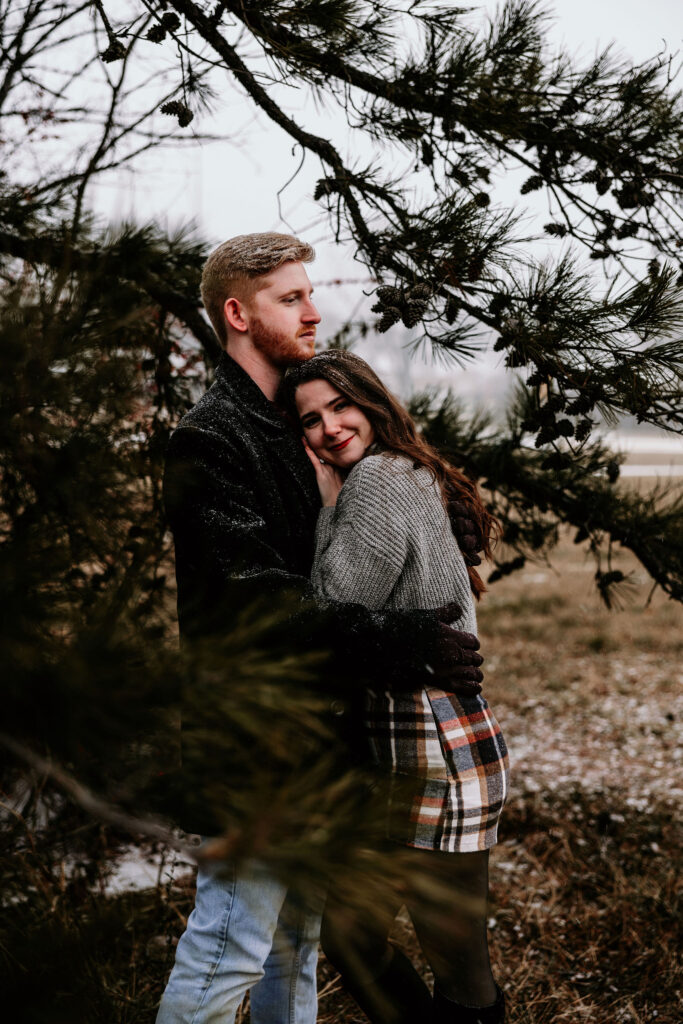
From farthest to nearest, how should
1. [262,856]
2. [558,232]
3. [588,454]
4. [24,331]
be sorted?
[588,454]
[558,232]
[24,331]
[262,856]

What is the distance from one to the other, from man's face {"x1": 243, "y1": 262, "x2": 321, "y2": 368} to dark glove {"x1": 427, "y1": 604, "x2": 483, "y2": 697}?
75 cm

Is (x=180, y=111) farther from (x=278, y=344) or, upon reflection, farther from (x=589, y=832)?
(x=589, y=832)

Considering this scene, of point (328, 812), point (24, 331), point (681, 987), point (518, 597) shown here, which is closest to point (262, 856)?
point (328, 812)

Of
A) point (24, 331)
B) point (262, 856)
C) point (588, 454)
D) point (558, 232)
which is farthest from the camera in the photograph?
point (588, 454)

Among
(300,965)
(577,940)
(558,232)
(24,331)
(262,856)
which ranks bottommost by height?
(577,940)

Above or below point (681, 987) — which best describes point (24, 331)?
above

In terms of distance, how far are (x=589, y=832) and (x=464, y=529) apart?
7.43ft

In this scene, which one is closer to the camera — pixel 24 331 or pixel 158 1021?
pixel 24 331

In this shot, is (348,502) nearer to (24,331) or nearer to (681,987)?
(24,331)

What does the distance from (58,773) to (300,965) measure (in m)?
1.38

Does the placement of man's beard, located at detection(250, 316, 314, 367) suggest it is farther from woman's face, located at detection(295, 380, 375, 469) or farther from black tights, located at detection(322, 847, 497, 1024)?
black tights, located at detection(322, 847, 497, 1024)

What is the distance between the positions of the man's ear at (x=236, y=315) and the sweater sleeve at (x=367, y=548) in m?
0.52

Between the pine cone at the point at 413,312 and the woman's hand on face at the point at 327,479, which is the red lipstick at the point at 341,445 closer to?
the woman's hand on face at the point at 327,479

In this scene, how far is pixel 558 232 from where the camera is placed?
75.1 inches
